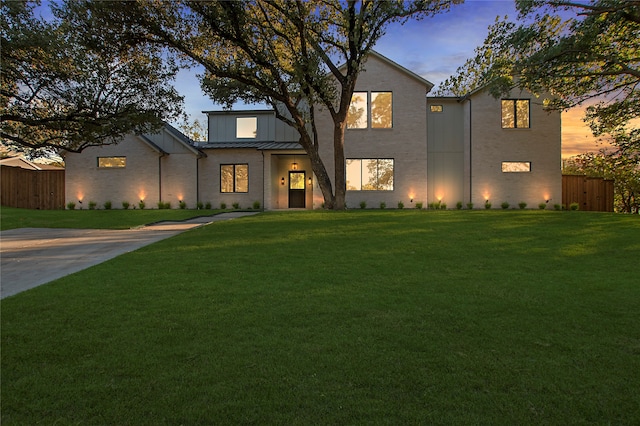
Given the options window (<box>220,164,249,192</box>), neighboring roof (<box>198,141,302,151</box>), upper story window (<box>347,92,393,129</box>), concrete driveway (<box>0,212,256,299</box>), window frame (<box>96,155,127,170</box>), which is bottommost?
concrete driveway (<box>0,212,256,299</box>)

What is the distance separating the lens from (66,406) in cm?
251

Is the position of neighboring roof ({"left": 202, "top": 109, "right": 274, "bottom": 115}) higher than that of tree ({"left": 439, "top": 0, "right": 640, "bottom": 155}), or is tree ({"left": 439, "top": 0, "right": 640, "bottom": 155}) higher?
neighboring roof ({"left": 202, "top": 109, "right": 274, "bottom": 115})

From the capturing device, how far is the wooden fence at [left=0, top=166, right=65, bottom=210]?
23.1m

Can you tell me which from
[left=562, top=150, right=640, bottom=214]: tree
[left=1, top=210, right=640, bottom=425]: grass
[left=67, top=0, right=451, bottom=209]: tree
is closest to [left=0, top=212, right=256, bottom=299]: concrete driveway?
[left=1, top=210, right=640, bottom=425]: grass

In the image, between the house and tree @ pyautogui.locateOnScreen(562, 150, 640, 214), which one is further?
tree @ pyautogui.locateOnScreen(562, 150, 640, 214)

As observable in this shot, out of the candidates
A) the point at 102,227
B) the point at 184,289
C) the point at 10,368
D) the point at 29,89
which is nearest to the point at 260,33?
the point at 29,89

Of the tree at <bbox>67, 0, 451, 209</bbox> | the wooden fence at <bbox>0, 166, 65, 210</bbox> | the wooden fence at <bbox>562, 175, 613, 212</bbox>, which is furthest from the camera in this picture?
the wooden fence at <bbox>0, 166, 65, 210</bbox>

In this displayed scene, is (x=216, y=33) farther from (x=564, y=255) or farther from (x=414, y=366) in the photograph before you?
(x=414, y=366)

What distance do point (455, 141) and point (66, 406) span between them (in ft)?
71.0

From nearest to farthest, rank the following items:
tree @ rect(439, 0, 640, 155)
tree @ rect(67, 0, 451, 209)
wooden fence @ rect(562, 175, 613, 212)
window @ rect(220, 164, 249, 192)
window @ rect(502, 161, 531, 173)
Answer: tree @ rect(439, 0, 640, 155), tree @ rect(67, 0, 451, 209), window @ rect(502, 161, 531, 173), wooden fence @ rect(562, 175, 613, 212), window @ rect(220, 164, 249, 192)

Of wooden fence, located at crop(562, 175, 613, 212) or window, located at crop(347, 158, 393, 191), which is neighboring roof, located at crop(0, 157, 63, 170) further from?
wooden fence, located at crop(562, 175, 613, 212)

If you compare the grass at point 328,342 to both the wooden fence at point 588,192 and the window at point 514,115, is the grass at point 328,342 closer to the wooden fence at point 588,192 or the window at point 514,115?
the window at point 514,115

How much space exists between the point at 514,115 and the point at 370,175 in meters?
8.34

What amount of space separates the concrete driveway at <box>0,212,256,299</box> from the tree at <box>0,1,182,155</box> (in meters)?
3.51
